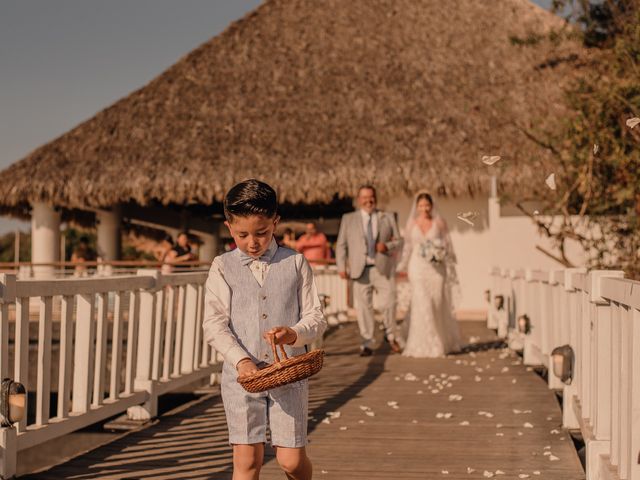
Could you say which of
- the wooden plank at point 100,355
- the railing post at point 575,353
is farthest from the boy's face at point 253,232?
the railing post at point 575,353

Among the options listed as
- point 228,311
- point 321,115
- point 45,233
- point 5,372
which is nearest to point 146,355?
point 5,372

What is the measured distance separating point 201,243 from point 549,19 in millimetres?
10818

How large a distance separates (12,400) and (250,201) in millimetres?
1596

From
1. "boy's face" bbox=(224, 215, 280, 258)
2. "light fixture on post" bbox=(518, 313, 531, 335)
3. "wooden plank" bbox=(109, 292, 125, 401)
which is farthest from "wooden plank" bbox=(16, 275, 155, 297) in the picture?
"light fixture on post" bbox=(518, 313, 531, 335)

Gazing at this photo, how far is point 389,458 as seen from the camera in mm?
4766

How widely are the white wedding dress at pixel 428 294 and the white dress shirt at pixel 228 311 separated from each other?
21.6 feet

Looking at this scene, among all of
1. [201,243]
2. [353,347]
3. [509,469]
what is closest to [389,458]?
[509,469]

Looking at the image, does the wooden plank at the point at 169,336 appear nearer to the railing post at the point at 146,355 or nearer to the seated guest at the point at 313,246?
the railing post at the point at 146,355

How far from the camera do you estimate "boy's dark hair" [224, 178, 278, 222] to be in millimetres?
2994

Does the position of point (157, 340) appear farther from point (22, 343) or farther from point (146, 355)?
point (22, 343)

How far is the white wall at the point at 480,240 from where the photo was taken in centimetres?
1566

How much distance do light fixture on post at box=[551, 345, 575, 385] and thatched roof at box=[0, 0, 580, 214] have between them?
11.4 meters

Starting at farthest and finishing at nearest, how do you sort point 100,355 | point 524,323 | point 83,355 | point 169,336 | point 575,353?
1. point 524,323
2. point 169,336
3. point 575,353
4. point 100,355
5. point 83,355

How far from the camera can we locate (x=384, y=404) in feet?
21.6
